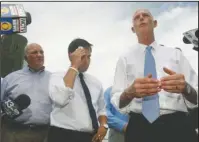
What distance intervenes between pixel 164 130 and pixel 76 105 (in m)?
0.54

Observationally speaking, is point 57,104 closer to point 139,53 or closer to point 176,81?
point 139,53

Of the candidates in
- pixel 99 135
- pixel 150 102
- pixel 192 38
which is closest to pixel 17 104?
pixel 99 135

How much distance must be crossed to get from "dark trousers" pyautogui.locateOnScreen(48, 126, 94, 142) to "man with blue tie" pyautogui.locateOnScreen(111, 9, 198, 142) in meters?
0.33

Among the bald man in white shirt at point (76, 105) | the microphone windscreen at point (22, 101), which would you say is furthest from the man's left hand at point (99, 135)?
the microphone windscreen at point (22, 101)

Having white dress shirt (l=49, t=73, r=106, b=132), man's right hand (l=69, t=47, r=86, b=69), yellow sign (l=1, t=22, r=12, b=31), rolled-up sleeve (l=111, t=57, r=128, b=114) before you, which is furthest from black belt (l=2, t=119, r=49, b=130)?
yellow sign (l=1, t=22, r=12, b=31)

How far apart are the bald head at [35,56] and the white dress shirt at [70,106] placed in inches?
7.8

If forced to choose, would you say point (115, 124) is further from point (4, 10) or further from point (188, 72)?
point (4, 10)

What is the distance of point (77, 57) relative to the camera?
1.76m

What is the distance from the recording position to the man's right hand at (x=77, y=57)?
175 centimetres

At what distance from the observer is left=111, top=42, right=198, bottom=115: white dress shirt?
57.5 inches

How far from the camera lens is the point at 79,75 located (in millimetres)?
1902

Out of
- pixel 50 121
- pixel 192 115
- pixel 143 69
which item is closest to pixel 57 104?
pixel 50 121

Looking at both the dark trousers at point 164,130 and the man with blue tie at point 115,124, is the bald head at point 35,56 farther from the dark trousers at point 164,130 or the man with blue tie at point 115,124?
the dark trousers at point 164,130

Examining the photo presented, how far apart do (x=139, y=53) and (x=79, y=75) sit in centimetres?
43
